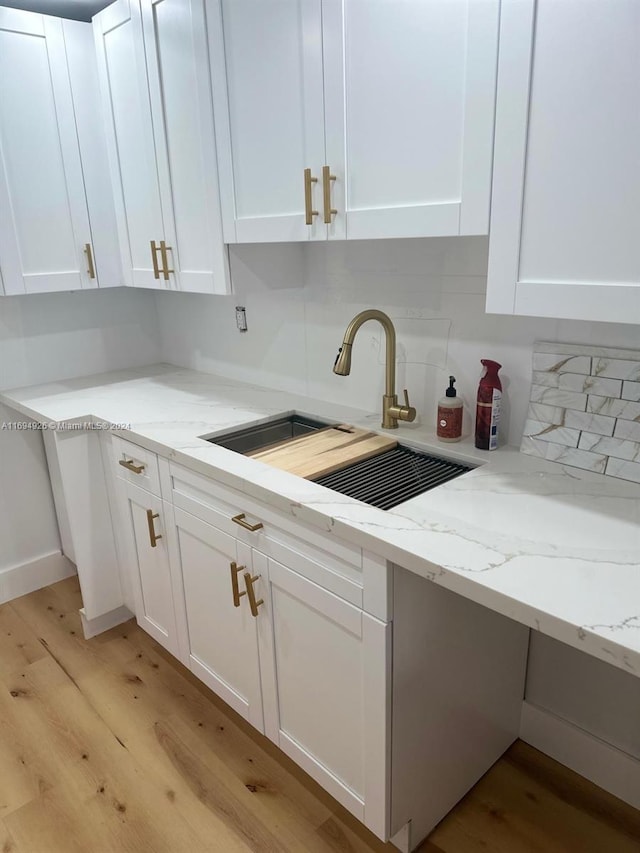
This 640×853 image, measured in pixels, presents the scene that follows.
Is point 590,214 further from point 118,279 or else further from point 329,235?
point 118,279

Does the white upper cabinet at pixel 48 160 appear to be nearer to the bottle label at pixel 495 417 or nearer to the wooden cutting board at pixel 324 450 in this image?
the wooden cutting board at pixel 324 450

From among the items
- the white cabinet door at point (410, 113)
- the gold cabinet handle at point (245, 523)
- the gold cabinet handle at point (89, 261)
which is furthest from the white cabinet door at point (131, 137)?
the gold cabinet handle at point (245, 523)

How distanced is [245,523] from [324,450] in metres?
0.31

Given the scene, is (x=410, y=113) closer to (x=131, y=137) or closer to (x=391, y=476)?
(x=391, y=476)

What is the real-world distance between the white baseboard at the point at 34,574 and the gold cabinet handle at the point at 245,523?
159 centimetres

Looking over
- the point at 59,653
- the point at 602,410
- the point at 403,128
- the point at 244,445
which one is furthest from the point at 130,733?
the point at 403,128

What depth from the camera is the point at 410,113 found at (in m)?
1.25

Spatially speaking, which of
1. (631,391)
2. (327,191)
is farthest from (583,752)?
(327,191)

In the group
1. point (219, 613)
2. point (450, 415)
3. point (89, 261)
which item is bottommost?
point (219, 613)

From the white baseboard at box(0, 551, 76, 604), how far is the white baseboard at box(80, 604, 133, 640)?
42cm

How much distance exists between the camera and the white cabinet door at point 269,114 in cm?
142

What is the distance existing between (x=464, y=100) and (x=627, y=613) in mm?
953

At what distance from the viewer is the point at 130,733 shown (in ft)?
6.30

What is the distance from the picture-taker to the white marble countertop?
36.3 inches
